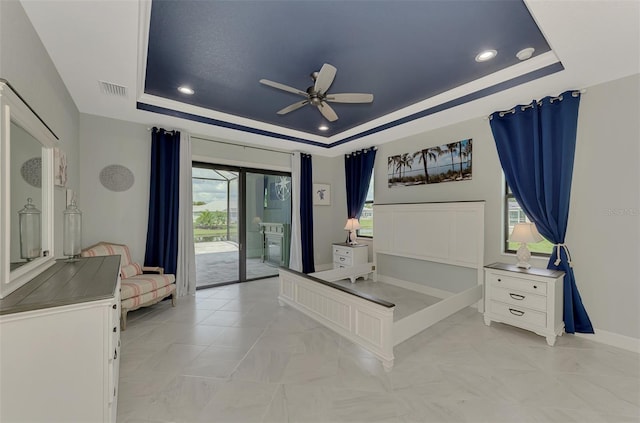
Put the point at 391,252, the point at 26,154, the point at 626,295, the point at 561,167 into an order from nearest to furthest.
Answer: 1. the point at 26,154
2. the point at 626,295
3. the point at 561,167
4. the point at 391,252

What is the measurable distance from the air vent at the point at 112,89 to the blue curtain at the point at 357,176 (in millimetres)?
3815

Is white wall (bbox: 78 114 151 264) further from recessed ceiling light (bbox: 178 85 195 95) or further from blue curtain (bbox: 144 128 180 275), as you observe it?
recessed ceiling light (bbox: 178 85 195 95)

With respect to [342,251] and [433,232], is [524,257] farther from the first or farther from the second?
[342,251]

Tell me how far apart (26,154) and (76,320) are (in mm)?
1141

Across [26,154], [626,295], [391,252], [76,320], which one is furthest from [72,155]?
[626,295]

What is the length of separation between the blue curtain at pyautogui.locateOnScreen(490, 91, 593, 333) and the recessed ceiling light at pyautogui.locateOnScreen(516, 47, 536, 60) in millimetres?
636

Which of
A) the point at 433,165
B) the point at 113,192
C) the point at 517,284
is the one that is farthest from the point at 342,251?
the point at 113,192

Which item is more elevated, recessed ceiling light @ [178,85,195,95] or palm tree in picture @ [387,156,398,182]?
recessed ceiling light @ [178,85,195,95]

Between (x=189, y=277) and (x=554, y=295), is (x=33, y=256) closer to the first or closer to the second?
(x=189, y=277)

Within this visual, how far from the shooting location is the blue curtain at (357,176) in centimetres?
513

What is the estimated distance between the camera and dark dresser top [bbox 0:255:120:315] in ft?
3.85

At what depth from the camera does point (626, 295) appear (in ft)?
8.25

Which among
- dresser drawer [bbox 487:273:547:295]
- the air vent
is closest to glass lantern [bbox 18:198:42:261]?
the air vent

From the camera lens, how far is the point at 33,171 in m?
1.75
